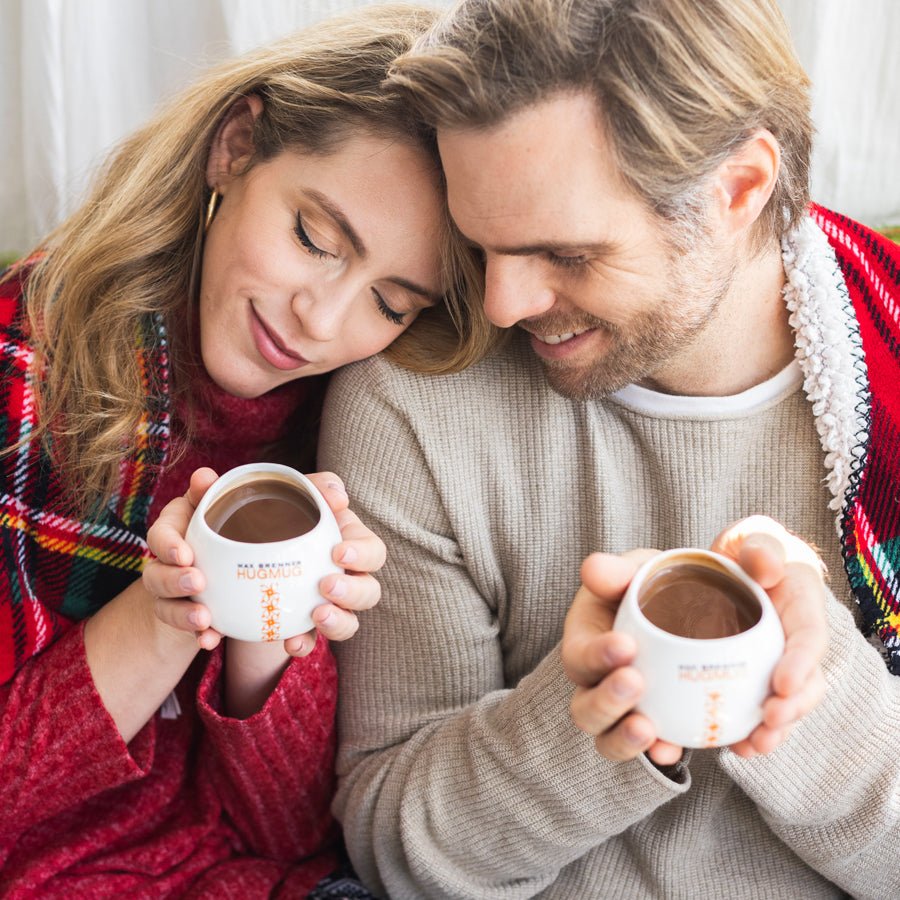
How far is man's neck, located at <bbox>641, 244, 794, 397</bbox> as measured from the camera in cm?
146

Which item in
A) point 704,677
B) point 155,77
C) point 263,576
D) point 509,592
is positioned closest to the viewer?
point 704,677

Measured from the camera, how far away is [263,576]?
110 centimetres

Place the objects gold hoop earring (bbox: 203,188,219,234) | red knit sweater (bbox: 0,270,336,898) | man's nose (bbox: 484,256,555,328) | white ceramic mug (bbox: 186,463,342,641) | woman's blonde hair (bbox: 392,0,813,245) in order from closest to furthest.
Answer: white ceramic mug (bbox: 186,463,342,641)
woman's blonde hair (bbox: 392,0,813,245)
man's nose (bbox: 484,256,555,328)
red knit sweater (bbox: 0,270,336,898)
gold hoop earring (bbox: 203,188,219,234)

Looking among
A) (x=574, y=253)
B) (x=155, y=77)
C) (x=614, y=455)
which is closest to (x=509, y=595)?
(x=614, y=455)

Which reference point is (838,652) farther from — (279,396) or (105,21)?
(105,21)

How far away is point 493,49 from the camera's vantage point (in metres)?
1.21

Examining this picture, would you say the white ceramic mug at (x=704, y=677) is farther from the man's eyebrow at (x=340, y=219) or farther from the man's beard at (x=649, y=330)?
the man's eyebrow at (x=340, y=219)

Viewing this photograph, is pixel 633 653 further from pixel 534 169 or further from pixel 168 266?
pixel 168 266

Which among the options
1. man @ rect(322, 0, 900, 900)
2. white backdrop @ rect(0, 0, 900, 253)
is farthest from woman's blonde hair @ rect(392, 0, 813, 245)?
white backdrop @ rect(0, 0, 900, 253)

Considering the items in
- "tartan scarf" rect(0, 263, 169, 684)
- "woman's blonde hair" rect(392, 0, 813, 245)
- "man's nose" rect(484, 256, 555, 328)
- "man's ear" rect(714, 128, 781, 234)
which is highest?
"woman's blonde hair" rect(392, 0, 813, 245)

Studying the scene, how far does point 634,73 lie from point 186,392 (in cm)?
71

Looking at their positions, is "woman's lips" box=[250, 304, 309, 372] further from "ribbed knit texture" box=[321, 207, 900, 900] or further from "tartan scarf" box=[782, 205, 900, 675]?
"tartan scarf" box=[782, 205, 900, 675]

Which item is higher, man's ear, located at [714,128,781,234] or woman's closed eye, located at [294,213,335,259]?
man's ear, located at [714,128,781,234]

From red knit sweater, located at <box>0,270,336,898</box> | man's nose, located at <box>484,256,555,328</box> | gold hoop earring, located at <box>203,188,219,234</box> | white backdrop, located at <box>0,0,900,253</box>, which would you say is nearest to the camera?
man's nose, located at <box>484,256,555,328</box>
